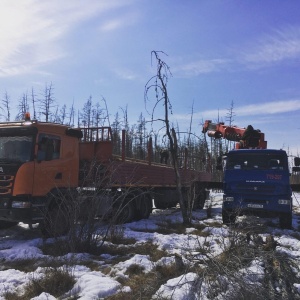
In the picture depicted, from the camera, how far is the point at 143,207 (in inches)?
547

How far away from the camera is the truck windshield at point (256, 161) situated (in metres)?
12.4

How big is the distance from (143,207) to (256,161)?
4183mm

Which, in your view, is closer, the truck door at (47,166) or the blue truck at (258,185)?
the truck door at (47,166)

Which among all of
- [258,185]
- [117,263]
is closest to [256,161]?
[258,185]

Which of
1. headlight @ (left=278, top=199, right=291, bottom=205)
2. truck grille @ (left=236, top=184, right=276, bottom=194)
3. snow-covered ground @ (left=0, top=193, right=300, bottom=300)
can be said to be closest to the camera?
snow-covered ground @ (left=0, top=193, right=300, bottom=300)

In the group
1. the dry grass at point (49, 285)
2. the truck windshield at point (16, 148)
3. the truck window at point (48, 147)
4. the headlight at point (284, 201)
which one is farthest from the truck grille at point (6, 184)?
the headlight at point (284, 201)

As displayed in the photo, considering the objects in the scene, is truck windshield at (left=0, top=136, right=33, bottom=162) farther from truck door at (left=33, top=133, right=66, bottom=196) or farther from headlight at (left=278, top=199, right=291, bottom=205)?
headlight at (left=278, top=199, right=291, bottom=205)

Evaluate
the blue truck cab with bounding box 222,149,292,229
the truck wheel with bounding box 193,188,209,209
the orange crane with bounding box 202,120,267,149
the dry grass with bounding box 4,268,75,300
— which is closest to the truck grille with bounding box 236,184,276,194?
the blue truck cab with bounding box 222,149,292,229

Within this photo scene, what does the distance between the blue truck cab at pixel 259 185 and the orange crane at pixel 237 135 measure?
217 cm

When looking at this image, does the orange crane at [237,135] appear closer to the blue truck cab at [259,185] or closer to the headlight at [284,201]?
the blue truck cab at [259,185]

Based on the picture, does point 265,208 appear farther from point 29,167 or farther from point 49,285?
point 49,285

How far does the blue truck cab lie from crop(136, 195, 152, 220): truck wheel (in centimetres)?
291

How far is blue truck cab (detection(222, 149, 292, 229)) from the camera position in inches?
475

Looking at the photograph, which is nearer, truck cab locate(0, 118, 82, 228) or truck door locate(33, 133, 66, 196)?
truck cab locate(0, 118, 82, 228)
